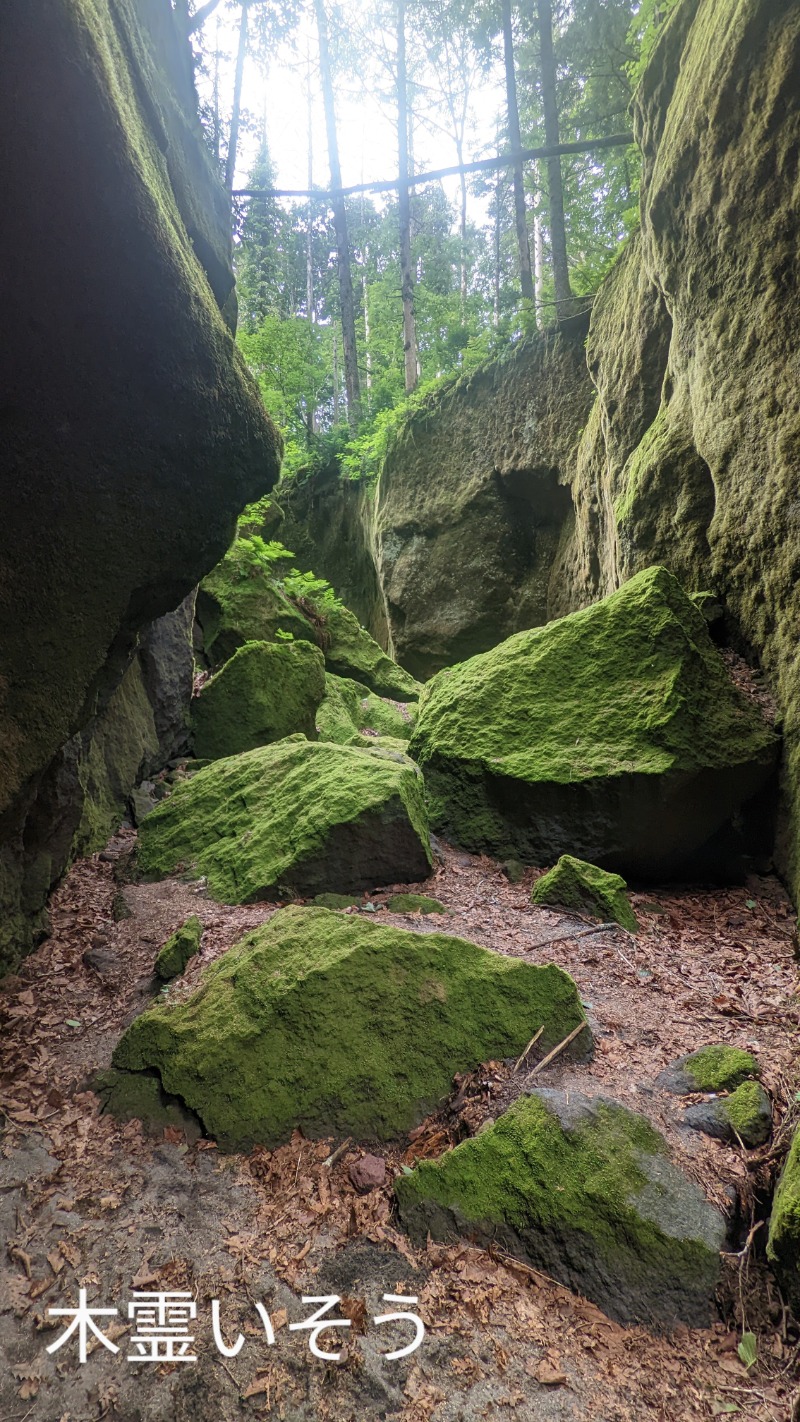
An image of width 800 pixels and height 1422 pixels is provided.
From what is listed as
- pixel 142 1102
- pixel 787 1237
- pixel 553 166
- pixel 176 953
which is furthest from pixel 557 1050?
pixel 553 166

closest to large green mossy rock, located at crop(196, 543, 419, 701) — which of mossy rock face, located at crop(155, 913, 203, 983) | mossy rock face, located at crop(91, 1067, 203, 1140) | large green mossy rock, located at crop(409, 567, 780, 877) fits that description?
large green mossy rock, located at crop(409, 567, 780, 877)

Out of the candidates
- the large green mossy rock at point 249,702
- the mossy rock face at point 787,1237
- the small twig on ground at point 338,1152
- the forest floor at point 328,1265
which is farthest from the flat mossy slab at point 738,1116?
the large green mossy rock at point 249,702

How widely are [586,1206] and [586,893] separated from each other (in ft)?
10.1

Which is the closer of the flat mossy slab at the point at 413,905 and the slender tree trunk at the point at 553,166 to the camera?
the flat mossy slab at the point at 413,905

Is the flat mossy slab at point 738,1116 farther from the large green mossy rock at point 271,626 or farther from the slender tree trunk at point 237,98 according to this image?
the slender tree trunk at point 237,98

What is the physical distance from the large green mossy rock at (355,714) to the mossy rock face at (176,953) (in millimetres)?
4856

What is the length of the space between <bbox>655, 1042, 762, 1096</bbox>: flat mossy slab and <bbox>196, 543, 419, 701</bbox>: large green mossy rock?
865cm

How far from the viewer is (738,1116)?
125 inches

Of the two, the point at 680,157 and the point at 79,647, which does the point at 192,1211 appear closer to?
the point at 79,647

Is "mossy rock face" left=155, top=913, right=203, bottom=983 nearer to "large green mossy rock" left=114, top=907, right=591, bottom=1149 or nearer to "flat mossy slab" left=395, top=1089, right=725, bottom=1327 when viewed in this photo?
"large green mossy rock" left=114, top=907, right=591, bottom=1149

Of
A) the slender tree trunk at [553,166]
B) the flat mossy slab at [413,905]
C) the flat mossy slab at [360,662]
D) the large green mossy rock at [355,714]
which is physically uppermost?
the slender tree trunk at [553,166]

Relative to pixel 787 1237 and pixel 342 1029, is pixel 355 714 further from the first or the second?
pixel 787 1237

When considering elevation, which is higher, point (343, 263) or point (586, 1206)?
point (343, 263)

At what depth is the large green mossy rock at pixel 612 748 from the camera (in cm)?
624
